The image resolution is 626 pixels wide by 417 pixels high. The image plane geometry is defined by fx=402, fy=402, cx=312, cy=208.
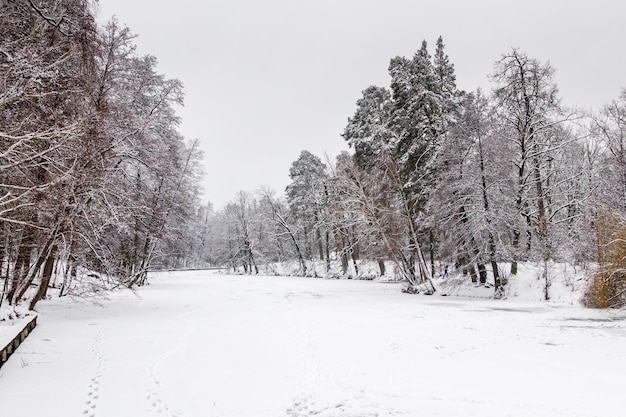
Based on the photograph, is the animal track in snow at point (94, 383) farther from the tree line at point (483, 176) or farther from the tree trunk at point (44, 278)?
the tree line at point (483, 176)

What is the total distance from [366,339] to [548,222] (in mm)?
13917

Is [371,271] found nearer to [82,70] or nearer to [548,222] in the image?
[548,222]

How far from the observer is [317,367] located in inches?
279

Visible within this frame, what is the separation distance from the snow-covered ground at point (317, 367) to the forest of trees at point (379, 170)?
278 centimetres

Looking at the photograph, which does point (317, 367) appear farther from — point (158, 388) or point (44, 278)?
point (44, 278)

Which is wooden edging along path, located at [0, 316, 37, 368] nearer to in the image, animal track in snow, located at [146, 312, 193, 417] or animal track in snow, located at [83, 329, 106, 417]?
animal track in snow, located at [83, 329, 106, 417]

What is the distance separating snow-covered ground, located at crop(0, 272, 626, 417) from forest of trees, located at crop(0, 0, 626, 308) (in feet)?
9.13

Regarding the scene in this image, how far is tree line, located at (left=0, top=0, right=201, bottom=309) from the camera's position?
598 centimetres

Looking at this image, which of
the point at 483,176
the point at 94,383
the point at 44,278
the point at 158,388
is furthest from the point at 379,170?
the point at 94,383

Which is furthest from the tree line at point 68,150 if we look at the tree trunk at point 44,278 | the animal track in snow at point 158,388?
the animal track in snow at point 158,388

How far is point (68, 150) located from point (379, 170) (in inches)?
695

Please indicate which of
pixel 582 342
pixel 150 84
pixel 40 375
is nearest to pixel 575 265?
pixel 582 342

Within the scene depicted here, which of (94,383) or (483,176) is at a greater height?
(483,176)

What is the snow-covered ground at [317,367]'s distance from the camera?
16.9 feet
